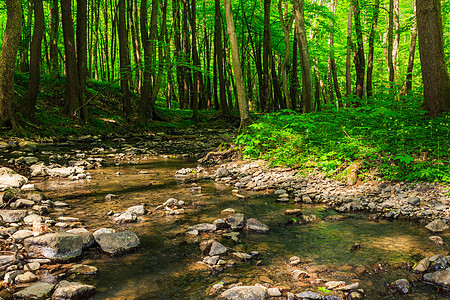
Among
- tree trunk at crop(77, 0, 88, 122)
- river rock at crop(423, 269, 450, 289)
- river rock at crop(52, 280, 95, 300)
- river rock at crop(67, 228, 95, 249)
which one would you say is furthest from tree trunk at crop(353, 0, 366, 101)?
river rock at crop(52, 280, 95, 300)

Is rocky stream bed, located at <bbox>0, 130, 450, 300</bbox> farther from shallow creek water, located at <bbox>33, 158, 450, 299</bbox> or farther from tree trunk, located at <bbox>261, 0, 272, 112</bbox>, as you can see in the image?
tree trunk, located at <bbox>261, 0, 272, 112</bbox>

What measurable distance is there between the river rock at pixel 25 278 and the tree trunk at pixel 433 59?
714cm

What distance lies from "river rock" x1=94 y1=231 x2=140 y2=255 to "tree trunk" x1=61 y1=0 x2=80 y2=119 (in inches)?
517

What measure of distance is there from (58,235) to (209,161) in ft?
21.8

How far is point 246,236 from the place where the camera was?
3781mm

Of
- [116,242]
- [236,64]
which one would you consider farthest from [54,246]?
[236,64]

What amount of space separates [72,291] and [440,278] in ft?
10.0

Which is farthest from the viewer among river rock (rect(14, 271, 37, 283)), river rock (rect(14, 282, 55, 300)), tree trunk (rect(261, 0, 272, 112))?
tree trunk (rect(261, 0, 272, 112))

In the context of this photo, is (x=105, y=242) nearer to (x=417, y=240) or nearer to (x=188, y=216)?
(x=188, y=216)

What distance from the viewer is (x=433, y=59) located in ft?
20.1

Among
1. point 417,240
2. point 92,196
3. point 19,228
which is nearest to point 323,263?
point 417,240

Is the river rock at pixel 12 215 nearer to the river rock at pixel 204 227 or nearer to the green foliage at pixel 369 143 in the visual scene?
the river rock at pixel 204 227

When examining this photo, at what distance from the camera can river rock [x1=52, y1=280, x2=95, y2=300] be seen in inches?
90.7

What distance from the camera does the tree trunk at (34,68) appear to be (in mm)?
12562
